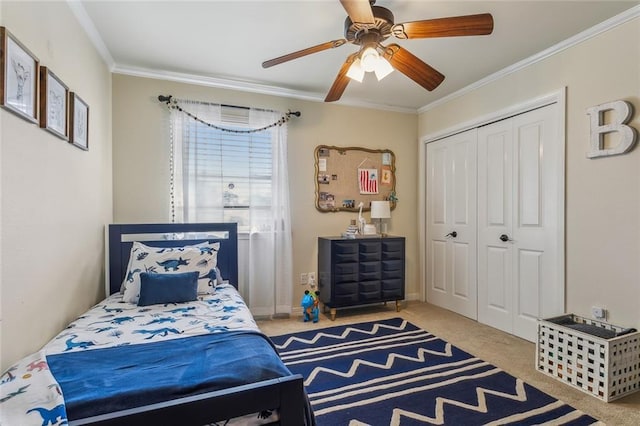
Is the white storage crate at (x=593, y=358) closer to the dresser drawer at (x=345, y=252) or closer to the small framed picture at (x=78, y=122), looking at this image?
the dresser drawer at (x=345, y=252)

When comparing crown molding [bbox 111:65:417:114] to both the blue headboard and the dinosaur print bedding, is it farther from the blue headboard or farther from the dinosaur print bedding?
the dinosaur print bedding

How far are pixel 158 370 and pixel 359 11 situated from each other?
1.85m

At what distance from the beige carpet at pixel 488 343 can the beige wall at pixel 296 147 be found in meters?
0.52

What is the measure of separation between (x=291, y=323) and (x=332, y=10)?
9.04 feet

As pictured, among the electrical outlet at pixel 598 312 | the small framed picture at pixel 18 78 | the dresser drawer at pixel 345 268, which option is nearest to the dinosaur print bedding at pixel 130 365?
the small framed picture at pixel 18 78

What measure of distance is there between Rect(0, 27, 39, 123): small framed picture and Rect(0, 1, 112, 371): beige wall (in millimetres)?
51

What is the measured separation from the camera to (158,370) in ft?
4.16

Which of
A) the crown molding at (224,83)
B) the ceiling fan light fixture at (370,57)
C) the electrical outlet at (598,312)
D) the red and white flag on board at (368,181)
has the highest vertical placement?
the crown molding at (224,83)

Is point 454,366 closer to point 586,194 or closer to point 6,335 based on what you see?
point 586,194

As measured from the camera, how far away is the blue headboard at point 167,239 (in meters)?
2.79

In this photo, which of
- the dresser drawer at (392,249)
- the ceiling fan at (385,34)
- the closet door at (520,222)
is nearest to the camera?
the ceiling fan at (385,34)

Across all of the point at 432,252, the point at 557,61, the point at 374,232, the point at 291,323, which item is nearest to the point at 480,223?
the point at 432,252

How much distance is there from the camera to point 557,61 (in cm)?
267

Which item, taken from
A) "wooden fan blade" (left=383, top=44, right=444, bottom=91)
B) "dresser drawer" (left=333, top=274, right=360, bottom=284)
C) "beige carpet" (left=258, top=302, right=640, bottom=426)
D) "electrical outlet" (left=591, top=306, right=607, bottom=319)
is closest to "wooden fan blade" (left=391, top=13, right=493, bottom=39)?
"wooden fan blade" (left=383, top=44, right=444, bottom=91)
